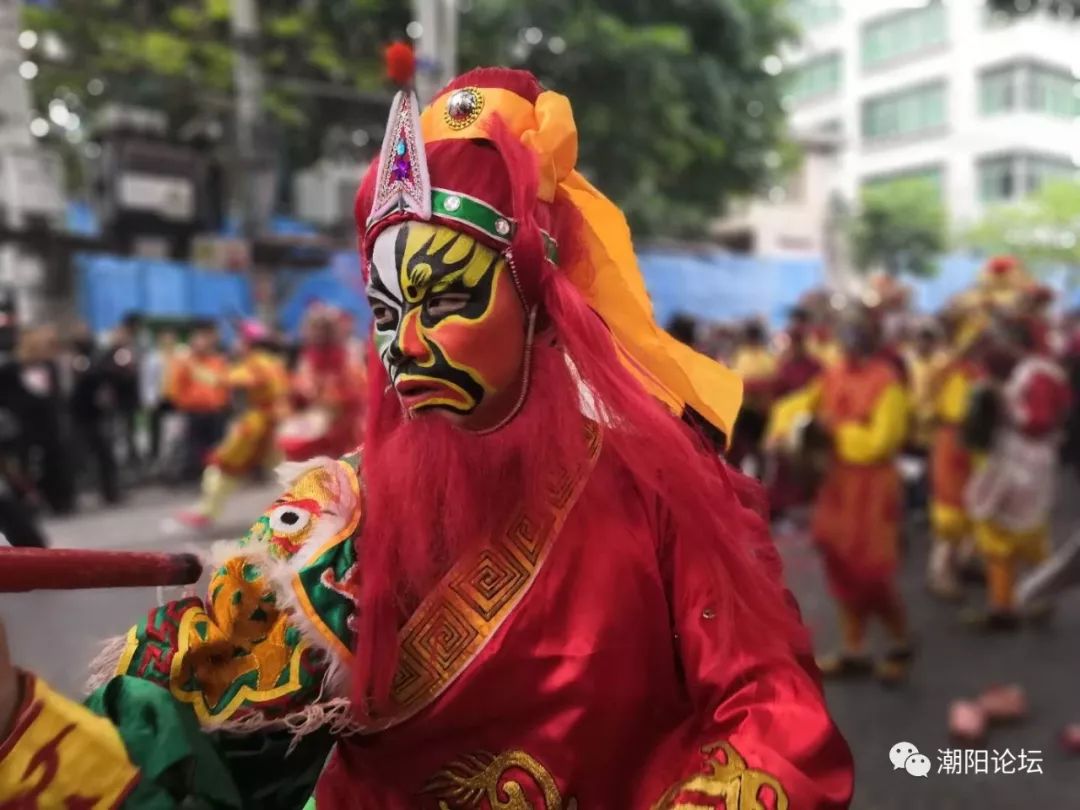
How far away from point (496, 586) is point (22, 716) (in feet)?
1.72

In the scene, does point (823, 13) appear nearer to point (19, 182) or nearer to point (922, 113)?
point (922, 113)

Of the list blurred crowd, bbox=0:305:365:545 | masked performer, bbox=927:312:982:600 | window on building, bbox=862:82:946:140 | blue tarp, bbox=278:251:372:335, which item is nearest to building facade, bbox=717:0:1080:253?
window on building, bbox=862:82:946:140

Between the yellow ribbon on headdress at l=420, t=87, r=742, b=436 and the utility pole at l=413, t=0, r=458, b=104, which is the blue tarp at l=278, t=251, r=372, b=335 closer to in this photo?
the utility pole at l=413, t=0, r=458, b=104

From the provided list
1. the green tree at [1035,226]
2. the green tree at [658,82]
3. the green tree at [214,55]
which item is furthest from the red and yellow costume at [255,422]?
the green tree at [1035,226]

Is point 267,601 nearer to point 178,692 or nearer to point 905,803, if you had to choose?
point 178,692

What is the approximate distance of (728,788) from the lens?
1053 millimetres

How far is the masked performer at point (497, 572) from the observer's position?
1149 millimetres

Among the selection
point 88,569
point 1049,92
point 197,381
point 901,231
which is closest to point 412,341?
point 88,569

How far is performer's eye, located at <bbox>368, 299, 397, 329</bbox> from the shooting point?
1.23 meters

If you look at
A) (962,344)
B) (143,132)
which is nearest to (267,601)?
(962,344)

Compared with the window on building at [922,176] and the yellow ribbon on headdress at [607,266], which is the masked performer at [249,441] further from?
the window on building at [922,176]

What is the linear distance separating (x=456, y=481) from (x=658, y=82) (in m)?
8.60

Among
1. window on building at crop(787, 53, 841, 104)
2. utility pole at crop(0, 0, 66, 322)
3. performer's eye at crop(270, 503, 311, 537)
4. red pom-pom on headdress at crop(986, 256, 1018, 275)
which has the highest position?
window on building at crop(787, 53, 841, 104)

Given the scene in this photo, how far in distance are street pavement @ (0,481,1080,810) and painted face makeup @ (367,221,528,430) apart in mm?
1326
